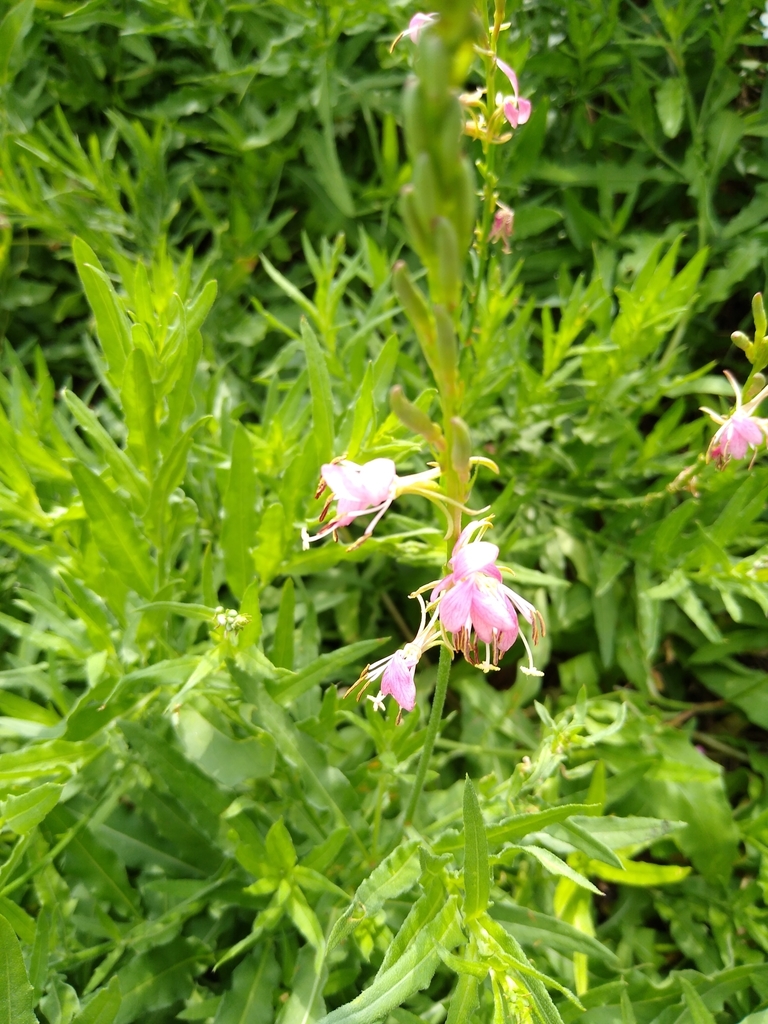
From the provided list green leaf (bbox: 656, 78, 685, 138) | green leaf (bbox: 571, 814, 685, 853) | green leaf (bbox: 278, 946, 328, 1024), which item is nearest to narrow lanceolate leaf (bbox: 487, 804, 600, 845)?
green leaf (bbox: 571, 814, 685, 853)

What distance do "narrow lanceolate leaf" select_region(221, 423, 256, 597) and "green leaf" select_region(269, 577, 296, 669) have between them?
0.08m

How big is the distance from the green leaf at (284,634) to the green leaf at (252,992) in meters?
0.45

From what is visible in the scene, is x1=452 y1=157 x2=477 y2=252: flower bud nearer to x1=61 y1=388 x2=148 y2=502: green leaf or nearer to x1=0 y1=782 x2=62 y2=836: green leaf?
x1=61 y1=388 x2=148 y2=502: green leaf

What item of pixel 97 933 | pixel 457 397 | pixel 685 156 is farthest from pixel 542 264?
pixel 97 933

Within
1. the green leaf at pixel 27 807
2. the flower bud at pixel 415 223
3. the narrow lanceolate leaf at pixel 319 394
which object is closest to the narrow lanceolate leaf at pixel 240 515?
the narrow lanceolate leaf at pixel 319 394

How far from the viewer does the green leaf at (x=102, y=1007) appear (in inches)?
37.4

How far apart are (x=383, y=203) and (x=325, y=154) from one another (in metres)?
0.21

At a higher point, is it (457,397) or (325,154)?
(457,397)

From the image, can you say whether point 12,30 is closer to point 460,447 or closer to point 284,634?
point 284,634

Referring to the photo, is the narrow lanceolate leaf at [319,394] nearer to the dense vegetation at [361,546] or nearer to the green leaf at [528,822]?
the dense vegetation at [361,546]

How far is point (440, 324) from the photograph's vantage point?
22.7 inches

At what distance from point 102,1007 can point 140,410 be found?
800mm

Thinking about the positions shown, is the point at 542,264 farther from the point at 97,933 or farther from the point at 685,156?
the point at 97,933

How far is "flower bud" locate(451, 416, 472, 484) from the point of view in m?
0.60
